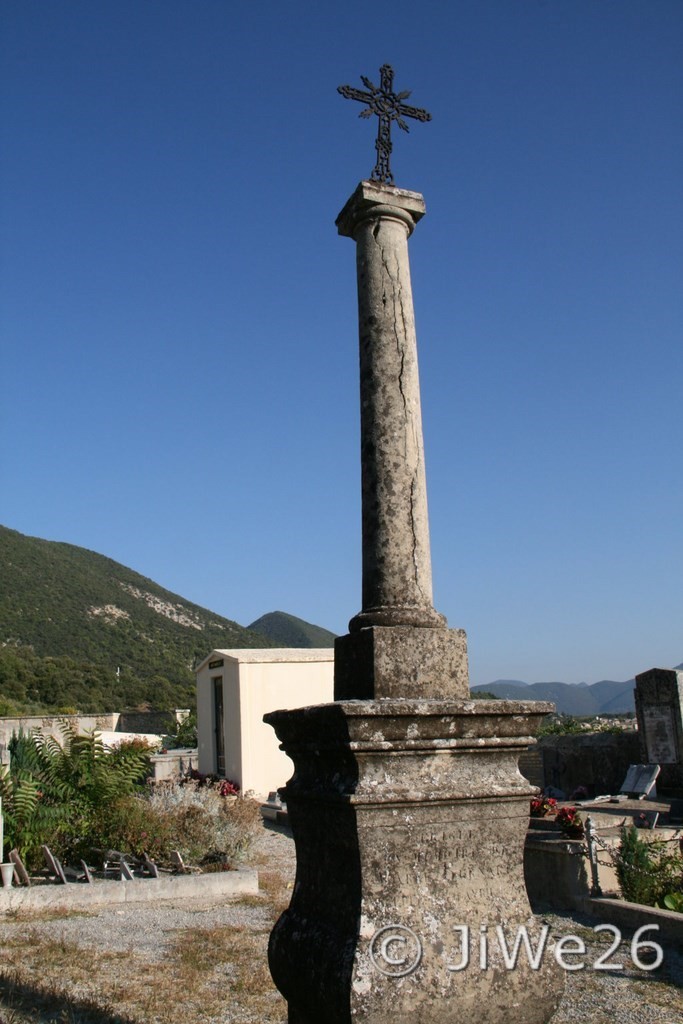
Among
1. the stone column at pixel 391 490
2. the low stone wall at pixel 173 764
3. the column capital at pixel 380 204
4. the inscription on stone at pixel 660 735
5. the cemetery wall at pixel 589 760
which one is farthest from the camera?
the low stone wall at pixel 173 764

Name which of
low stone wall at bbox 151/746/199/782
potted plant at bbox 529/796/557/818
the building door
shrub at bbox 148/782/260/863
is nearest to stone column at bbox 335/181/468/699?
potted plant at bbox 529/796/557/818

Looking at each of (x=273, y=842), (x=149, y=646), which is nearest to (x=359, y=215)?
(x=273, y=842)

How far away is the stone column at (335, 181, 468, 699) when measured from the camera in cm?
368

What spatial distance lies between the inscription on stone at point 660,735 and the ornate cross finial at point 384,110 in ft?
40.1

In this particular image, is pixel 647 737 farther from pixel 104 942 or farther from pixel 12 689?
pixel 12 689

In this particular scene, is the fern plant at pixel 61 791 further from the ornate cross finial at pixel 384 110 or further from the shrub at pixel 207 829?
the ornate cross finial at pixel 384 110

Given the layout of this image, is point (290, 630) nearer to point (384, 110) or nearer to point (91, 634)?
point (91, 634)

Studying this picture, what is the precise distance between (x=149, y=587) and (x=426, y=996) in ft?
286

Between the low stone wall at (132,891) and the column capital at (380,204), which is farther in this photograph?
the low stone wall at (132,891)

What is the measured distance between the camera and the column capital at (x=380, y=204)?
4.48m

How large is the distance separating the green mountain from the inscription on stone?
32690mm

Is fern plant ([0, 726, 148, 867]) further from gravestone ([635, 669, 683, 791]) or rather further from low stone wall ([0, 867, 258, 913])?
gravestone ([635, 669, 683, 791])

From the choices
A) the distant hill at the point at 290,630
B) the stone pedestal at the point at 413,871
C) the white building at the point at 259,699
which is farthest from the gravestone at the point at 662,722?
the distant hill at the point at 290,630

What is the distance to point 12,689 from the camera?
49094 mm
